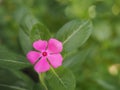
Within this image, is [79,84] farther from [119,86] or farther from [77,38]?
[77,38]

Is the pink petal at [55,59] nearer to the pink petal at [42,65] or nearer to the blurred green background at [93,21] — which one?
the pink petal at [42,65]

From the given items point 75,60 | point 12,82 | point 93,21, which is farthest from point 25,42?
point 93,21

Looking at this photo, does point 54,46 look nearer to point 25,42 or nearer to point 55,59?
point 55,59

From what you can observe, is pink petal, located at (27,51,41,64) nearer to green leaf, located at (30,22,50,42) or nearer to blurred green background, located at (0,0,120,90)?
green leaf, located at (30,22,50,42)

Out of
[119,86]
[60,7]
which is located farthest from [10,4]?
[119,86]

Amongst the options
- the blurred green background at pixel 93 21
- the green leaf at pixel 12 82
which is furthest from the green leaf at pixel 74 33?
the blurred green background at pixel 93 21

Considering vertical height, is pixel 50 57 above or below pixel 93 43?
above

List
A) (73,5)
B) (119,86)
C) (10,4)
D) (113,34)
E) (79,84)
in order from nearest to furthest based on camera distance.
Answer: (119,86) < (79,84) < (73,5) < (113,34) < (10,4)
